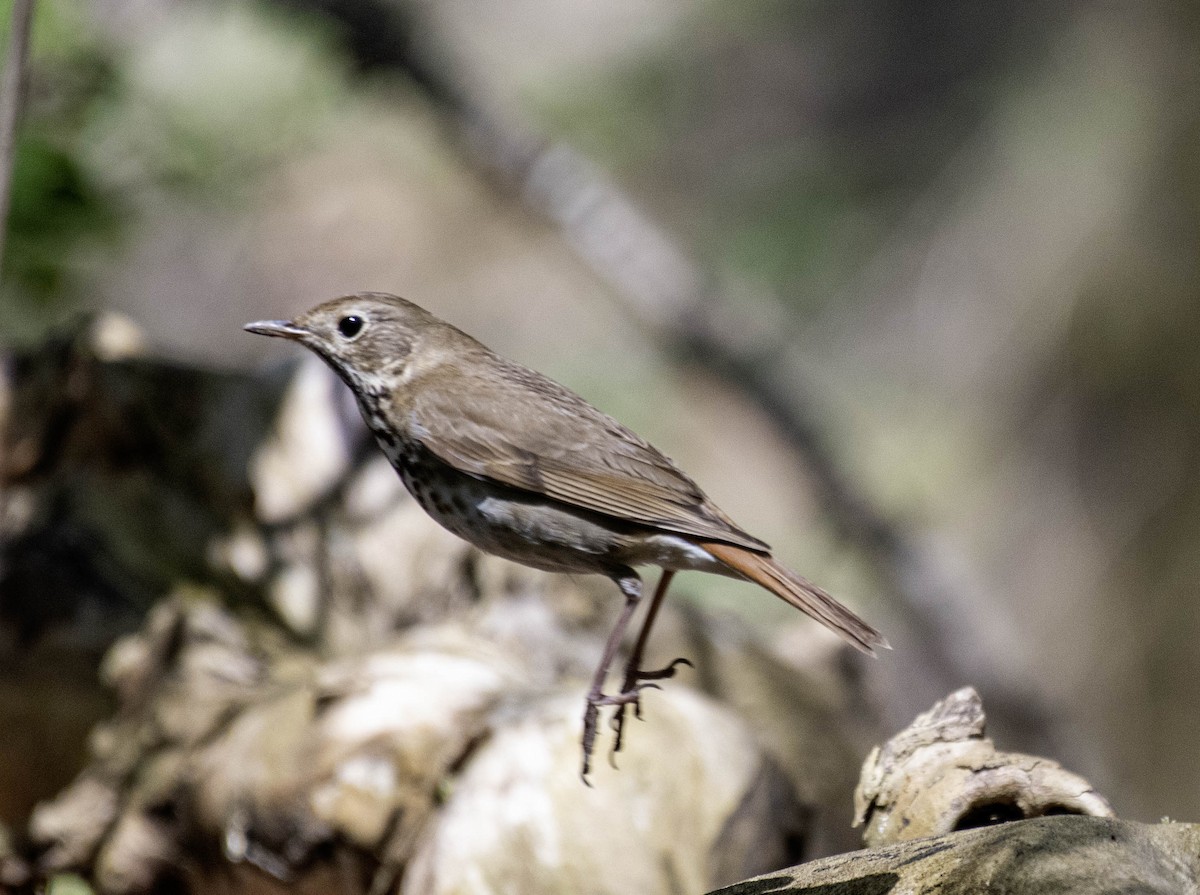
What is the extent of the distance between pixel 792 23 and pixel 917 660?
27.6ft

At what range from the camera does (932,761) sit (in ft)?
9.15

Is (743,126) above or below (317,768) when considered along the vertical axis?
above

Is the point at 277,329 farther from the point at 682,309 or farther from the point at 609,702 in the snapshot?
the point at 682,309

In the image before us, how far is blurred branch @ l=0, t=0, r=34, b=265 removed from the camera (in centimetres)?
283

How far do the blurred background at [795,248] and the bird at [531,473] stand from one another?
87.0 inches

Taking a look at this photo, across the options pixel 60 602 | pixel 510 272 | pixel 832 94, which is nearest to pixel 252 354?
pixel 510 272

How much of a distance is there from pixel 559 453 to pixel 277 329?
637 mm

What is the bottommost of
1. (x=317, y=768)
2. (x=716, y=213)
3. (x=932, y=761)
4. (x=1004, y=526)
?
(x=317, y=768)

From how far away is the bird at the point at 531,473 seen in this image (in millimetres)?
2857

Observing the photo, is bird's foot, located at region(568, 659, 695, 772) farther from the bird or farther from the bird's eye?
the bird's eye

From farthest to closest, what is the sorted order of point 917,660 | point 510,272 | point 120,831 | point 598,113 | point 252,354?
point 598,113, point 510,272, point 252,354, point 917,660, point 120,831

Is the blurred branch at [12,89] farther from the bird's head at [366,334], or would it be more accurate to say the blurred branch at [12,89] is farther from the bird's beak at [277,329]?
the bird's head at [366,334]

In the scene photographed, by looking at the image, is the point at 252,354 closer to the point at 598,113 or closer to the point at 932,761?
the point at 598,113

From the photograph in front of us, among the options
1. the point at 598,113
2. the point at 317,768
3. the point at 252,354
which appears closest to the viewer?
the point at 317,768
